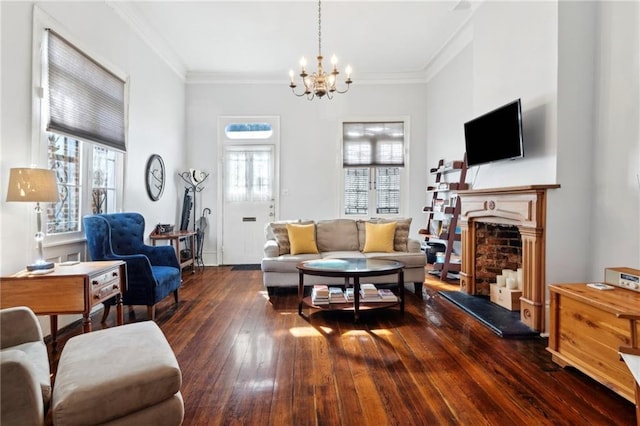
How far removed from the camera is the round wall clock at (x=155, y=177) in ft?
15.3

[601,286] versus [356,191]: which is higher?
[356,191]

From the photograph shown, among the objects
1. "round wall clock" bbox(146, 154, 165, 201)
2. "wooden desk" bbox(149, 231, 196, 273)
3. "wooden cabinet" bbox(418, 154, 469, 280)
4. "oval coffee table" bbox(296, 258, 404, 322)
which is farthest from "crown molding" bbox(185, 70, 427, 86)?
"oval coffee table" bbox(296, 258, 404, 322)

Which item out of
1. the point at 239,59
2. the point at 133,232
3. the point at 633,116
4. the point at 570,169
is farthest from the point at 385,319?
the point at 239,59

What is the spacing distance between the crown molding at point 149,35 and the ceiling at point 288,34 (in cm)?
1

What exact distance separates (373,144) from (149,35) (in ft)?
12.5

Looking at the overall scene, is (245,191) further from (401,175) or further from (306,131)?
(401,175)

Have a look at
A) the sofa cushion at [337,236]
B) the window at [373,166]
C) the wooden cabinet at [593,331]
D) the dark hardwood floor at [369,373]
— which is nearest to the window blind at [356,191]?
the window at [373,166]

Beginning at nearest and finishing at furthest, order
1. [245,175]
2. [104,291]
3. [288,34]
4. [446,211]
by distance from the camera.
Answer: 1. [104,291]
2. [288,34]
3. [446,211]
4. [245,175]

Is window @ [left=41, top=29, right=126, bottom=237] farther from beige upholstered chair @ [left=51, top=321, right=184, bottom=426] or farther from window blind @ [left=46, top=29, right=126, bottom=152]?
beige upholstered chair @ [left=51, top=321, right=184, bottom=426]

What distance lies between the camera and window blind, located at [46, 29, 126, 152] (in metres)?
2.81

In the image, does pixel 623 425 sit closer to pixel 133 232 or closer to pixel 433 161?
pixel 133 232

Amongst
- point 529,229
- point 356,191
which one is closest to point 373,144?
point 356,191

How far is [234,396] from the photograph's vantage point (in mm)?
1947

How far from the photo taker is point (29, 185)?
7.12 ft
